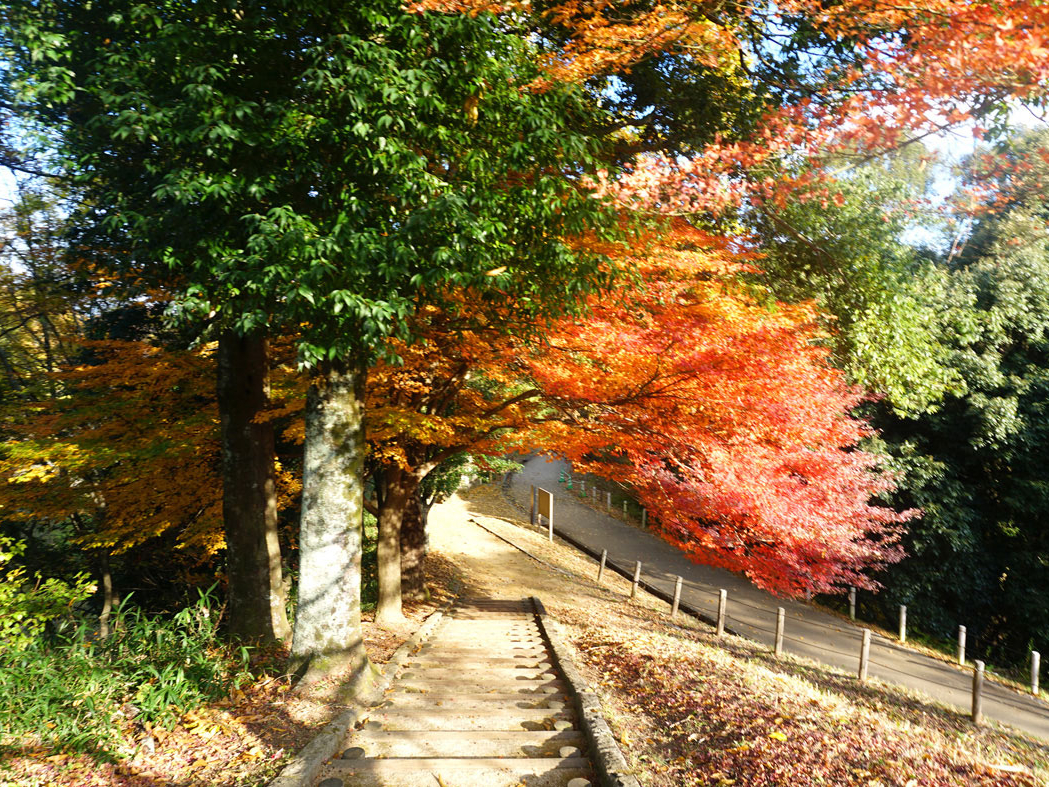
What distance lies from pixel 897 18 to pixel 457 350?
22.7 feet

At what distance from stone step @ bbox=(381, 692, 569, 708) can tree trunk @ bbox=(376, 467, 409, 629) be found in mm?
4797

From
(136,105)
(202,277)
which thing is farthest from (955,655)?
(136,105)

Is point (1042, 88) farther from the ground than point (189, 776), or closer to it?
farther from the ground

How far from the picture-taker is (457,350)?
10.0 m

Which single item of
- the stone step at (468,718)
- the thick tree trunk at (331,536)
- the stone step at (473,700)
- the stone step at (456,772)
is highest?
the thick tree trunk at (331,536)

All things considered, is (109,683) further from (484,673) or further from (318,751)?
(484,673)

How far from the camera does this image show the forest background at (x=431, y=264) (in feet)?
19.1

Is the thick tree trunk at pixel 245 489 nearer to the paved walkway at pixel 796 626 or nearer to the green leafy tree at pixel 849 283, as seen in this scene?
the green leafy tree at pixel 849 283

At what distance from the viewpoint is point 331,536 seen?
6383 millimetres

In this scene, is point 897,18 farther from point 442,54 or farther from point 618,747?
point 618,747

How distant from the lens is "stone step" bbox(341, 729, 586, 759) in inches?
178

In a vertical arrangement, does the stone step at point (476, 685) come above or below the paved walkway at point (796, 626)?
above

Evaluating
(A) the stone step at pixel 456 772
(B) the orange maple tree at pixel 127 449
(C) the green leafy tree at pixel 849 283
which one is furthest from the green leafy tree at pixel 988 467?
(B) the orange maple tree at pixel 127 449

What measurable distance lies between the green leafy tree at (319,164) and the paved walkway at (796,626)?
1169 cm
